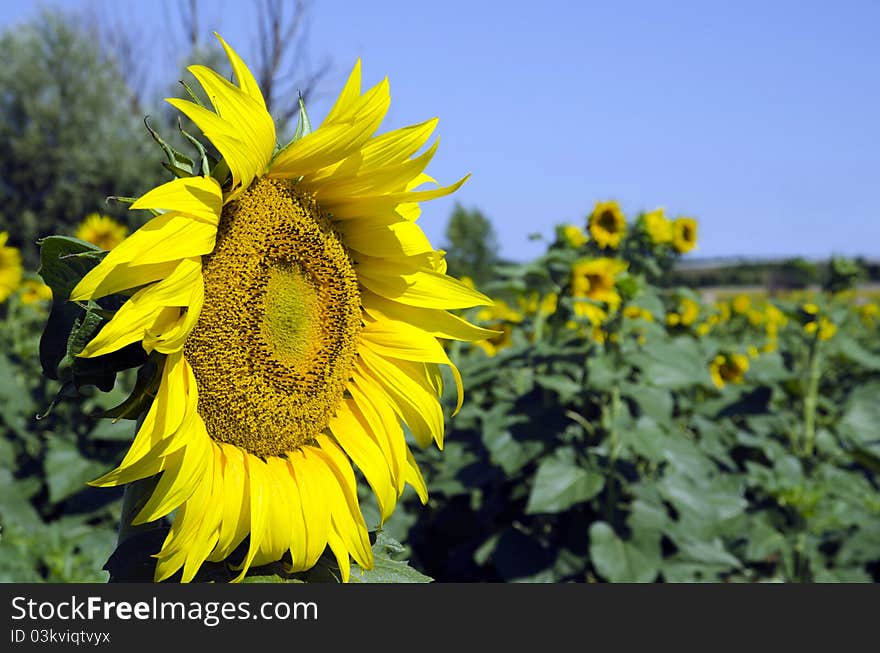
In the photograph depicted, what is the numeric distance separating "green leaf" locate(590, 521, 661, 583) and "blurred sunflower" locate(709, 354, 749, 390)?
7.22 feet

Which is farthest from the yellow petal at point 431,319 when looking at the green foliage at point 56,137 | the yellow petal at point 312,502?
the green foliage at point 56,137

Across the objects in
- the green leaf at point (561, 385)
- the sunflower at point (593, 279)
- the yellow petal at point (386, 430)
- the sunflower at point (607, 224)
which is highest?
the sunflower at point (607, 224)

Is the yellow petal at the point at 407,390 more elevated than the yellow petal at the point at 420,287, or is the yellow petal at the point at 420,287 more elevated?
the yellow petal at the point at 420,287

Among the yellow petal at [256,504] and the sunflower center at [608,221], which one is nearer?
the yellow petal at [256,504]

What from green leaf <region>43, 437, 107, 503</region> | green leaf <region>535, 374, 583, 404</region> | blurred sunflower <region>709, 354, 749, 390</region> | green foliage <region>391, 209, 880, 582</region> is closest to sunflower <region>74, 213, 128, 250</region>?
green leaf <region>43, 437, 107, 503</region>

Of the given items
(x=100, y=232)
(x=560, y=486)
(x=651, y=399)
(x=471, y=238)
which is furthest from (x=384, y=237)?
(x=471, y=238)

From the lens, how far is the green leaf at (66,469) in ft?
14.0

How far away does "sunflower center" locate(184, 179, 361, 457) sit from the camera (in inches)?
48.1

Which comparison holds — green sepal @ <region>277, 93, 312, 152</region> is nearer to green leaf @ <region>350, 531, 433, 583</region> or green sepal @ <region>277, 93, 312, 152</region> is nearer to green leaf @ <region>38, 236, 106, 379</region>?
green leaf @ <region>38, 236, 106, 379</region>

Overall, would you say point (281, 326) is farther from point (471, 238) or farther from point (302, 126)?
point (471, 238)

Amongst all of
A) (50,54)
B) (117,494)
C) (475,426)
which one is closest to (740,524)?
(475,426)

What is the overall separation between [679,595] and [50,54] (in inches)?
939

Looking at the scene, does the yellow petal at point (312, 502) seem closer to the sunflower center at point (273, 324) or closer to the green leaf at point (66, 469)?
the sunflower center at point (273, 324)

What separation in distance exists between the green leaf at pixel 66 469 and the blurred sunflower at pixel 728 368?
11.8 ft
